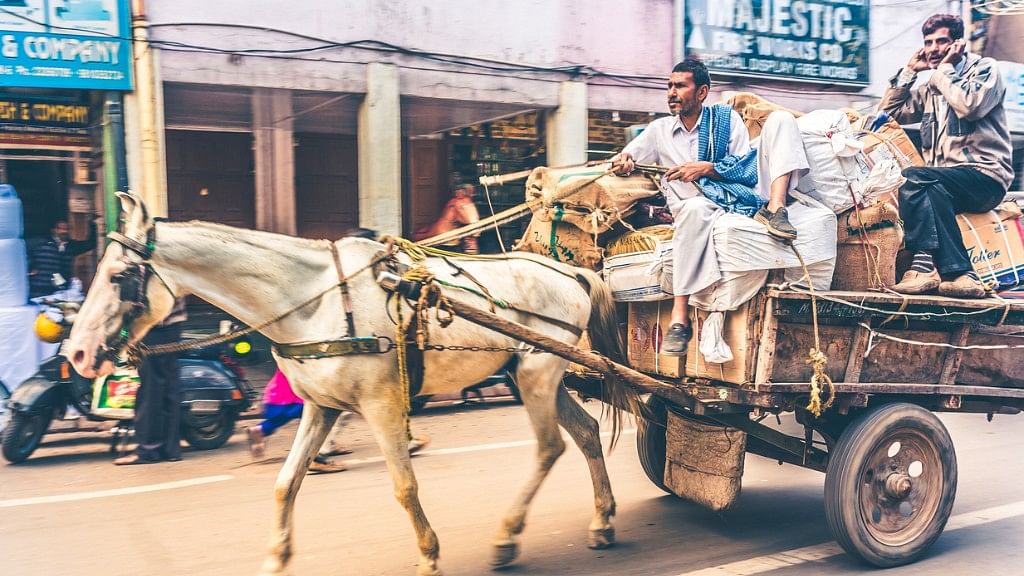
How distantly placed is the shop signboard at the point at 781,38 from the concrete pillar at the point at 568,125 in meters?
1.70

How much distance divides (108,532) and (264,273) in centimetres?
219

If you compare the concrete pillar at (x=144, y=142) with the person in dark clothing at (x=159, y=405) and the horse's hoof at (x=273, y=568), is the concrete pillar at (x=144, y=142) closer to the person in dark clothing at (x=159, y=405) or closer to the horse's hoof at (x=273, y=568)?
the person in dark clothing at (x=159, y=405)

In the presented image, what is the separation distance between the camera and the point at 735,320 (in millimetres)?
4293

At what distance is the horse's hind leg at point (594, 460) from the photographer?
480 centimetres

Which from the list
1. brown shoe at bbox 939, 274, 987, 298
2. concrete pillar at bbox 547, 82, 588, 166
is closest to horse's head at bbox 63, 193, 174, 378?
brown shoe at bbox 939, 274, 987, 298

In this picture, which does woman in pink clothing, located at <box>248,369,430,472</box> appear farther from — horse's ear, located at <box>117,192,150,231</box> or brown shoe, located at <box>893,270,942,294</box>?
brown shoe, located at <box>893,270,942,294</box>

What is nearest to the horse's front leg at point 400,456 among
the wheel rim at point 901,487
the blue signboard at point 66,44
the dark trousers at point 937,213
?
the wheel rim at point 901,487

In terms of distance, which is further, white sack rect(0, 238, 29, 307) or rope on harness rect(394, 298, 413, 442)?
white sack rect(0, 238, 29, 307)

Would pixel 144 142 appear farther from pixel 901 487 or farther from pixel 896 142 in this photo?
pixel 901 487

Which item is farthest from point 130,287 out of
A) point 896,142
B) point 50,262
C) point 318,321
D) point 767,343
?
point 50,262

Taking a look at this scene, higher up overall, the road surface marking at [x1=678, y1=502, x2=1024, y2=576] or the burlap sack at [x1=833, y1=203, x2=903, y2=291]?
the burlap sack at [x1=833, y1=203, x2=903, y2=291]

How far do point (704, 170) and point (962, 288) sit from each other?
4.72ft

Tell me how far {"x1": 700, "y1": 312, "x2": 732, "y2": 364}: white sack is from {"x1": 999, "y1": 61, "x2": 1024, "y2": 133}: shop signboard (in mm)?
12190

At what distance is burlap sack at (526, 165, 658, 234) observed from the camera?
16.0 feet
